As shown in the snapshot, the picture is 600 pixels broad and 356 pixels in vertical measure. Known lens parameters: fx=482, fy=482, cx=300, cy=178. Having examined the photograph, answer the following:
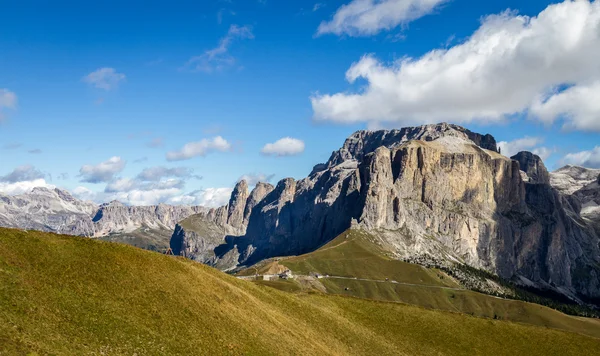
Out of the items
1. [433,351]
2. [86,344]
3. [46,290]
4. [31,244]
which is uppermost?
[31,244]

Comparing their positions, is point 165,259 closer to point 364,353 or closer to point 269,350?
point 269,350

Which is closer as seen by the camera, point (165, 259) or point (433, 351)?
point (165, 259)

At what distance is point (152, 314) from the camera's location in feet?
195

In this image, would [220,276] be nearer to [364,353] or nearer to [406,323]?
[364,353]

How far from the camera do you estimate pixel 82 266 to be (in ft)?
208

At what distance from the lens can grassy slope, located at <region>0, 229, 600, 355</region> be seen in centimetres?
4962

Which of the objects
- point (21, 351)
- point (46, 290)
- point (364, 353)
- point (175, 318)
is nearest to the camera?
point (21, 351)

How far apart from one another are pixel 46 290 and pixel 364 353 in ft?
170

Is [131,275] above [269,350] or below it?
above

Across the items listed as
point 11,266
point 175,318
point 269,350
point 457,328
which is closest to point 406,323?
point 457,328

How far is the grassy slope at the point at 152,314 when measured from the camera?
49.6 m

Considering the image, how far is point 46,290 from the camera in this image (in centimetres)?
5469

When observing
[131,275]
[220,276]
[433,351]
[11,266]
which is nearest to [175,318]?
[131,275]

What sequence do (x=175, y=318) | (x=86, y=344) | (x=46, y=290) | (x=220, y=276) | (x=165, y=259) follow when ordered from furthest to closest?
(x=220, y=276)
(x=165, y=259)
(x=175, y=318)
(x=46, y=290)
(x=86, y=344)
